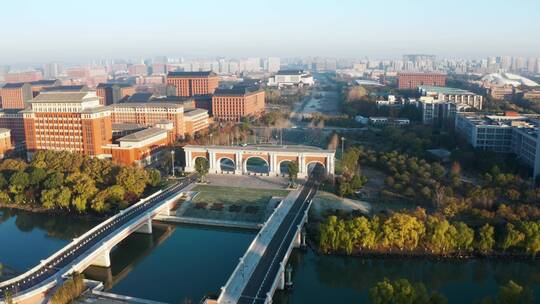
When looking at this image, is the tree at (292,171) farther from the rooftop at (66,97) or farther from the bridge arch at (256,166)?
the rooftop at (66,97)

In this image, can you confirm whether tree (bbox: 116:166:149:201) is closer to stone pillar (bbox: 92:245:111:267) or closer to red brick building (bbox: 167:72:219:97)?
stone pillar (bbox: 92:245:111:267)

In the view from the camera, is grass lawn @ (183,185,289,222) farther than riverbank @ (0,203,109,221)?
No

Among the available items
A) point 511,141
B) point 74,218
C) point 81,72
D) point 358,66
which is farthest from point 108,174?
point 358,66

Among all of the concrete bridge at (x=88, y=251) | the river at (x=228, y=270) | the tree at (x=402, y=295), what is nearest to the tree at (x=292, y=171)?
the river at (x=228, y=270)

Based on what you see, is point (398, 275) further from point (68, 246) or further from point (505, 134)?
point (505, 134)

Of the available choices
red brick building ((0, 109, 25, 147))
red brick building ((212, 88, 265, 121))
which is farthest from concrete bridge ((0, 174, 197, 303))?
red brick building ((212, 88, 265, 121))

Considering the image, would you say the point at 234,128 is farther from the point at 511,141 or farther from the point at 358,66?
the point at 358,66
